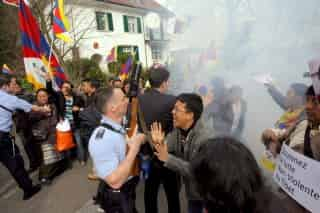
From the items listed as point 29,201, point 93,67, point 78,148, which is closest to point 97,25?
point 93,67

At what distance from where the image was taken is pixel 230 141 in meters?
1.10

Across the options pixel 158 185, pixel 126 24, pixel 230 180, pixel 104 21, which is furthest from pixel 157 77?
pixel 126 24

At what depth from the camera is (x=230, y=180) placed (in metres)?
0.96

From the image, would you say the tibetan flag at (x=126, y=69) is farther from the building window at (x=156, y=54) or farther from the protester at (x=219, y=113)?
the building window at (x=156, y=54)

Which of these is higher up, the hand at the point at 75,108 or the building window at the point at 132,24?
the building window at the point at 132,24

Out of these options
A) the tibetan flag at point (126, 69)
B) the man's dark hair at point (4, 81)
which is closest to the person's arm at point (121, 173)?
the man's dark hair at point (4, 81)

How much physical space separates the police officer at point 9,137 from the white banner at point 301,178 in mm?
2977

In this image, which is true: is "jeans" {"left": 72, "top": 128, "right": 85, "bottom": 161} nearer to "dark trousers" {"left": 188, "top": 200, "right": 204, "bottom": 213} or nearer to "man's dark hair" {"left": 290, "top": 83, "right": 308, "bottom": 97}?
"dark trousers" {"left": 188, "top": 200, "right": 204, "bottom": 213}

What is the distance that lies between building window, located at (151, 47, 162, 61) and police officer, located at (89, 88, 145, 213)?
80.8ft

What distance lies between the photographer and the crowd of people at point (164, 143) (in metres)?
1.01

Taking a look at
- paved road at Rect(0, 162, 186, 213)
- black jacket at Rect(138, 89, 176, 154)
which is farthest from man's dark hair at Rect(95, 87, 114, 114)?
paved road at Rect(0, 162, 186, 213)

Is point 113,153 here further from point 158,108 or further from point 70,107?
point 70,107

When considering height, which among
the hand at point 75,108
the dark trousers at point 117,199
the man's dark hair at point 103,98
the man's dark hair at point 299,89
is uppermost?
the man's dark hair at point 103,98

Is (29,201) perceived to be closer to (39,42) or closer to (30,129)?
(30,129)
